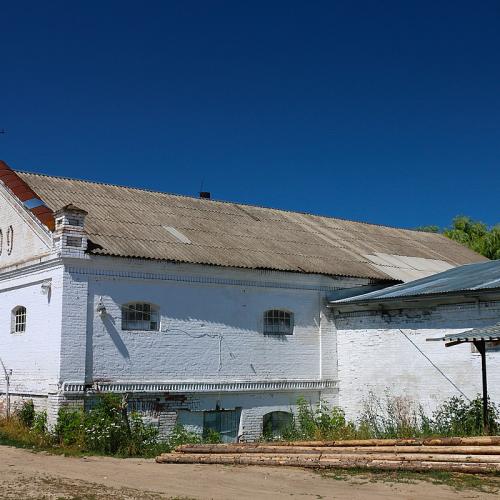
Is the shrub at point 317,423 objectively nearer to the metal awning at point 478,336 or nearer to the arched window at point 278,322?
the arched window at point 278,322

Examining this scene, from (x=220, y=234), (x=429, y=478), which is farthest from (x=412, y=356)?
(x=429, y=478)

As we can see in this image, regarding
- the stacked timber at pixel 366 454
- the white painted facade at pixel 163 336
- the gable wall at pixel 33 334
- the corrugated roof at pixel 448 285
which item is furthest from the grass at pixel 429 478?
the gable wall at pixel 33 334

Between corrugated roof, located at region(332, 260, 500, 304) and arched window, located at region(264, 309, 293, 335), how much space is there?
1.36m

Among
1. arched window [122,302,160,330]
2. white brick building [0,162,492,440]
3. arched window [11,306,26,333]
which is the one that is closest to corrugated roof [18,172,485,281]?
white brick building [0,162,492,440]

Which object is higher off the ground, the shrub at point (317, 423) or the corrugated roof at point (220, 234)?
the corrugated roof at point (220, 234)

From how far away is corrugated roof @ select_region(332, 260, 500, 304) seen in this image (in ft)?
53.6

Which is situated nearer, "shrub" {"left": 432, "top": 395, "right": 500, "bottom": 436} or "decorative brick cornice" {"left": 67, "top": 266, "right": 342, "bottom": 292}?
"shrub" {"left": 432, "top": 395, "right": 500, "bottom": 436}

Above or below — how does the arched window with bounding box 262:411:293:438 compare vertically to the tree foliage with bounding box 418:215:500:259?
below

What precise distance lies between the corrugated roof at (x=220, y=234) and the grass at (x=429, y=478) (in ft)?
24.4

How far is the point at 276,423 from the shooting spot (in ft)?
61.6

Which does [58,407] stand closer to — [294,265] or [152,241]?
[152,241]

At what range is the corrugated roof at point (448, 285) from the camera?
16.3m

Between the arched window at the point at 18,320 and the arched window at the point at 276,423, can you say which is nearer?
the arched window at the point at 18,320

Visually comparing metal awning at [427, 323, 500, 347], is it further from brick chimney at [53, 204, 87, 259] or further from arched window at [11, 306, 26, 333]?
arched window at [11, 306, 26, 333]
